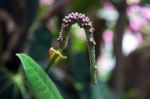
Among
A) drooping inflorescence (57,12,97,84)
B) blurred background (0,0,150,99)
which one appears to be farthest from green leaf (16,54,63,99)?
blurred background (0,0,150,99)

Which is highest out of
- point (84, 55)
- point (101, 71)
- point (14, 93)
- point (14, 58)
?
point (101, 71)

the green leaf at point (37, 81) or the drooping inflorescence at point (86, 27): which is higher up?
the drooping inflorescence at point (86, 27)

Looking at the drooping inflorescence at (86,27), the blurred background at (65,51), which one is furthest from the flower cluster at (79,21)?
the blurred background at (65,51)

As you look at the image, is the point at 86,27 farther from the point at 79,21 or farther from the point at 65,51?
the point at 65,51

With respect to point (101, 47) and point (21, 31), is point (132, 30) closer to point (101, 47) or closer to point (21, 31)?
point (101, 47)

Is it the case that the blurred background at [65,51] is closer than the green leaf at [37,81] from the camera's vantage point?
No

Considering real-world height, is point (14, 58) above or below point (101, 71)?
below

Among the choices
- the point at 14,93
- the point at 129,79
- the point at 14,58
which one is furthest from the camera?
the point at 129,79

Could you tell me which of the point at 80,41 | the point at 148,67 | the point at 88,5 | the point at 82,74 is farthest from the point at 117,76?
the point at 80,41

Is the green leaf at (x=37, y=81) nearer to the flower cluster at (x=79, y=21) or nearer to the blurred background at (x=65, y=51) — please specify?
the flower cluster at (x=79, y=21)
